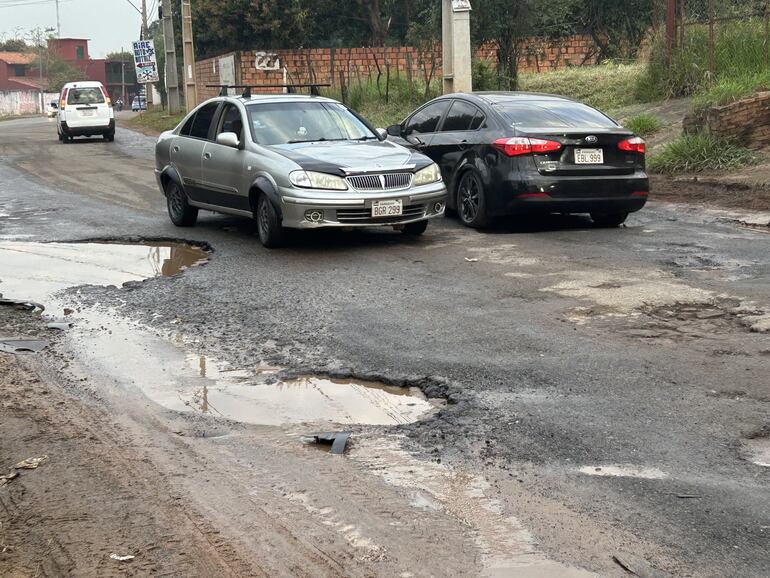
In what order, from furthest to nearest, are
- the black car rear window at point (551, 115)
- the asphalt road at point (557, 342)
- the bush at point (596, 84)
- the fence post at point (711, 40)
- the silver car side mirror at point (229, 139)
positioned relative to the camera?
the bush at point (596, 84) < the fence post at point (711, 40) < the black car rear window at point (551, 115) < the silver car side mirror at point (229, 139) < the asphalt road at point (557, 342)

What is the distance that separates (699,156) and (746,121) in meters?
0.86

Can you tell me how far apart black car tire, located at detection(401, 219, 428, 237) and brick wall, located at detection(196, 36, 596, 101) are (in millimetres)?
16659

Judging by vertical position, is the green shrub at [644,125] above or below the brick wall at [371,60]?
below

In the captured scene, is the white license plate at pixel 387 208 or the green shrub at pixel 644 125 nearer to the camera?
the white license plate at pixel 387 208

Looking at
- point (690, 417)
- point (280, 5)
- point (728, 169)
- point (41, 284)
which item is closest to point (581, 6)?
point (280, 5)

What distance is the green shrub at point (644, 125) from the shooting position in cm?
1769

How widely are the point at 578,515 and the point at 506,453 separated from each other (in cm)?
73

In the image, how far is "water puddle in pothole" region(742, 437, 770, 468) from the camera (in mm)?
4574

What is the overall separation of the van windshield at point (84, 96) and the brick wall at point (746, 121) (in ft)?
73.3

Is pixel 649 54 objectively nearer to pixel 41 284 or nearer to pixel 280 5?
pixel 41 284

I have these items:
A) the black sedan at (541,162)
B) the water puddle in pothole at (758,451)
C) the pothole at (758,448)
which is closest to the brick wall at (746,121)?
the black sedan at (541,162)

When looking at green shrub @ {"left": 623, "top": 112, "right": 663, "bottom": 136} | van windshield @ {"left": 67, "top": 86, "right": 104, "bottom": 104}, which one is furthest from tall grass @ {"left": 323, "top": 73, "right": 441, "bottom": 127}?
van windshield @ {"left": 67, "top": 86, "right": 104, "bottom": 104}

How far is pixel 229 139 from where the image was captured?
11203 millimetres

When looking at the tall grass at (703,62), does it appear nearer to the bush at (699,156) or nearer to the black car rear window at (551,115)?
the bush at (699,156)
